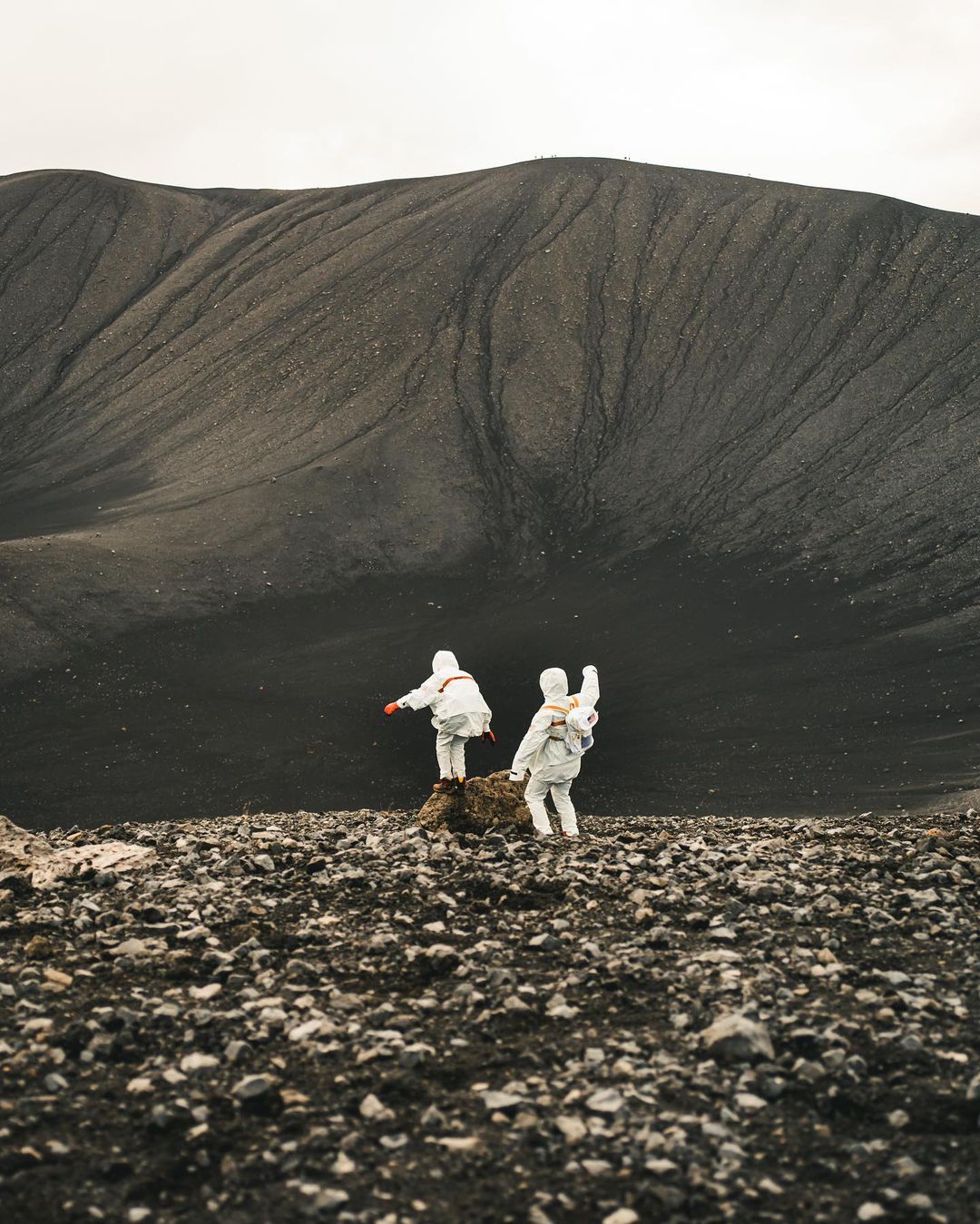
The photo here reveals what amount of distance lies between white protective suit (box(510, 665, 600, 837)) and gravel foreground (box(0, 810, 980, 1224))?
12.6ft

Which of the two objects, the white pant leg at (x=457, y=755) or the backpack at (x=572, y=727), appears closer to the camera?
the backpack at (x=572, y=727)

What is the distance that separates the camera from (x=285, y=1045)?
934cm

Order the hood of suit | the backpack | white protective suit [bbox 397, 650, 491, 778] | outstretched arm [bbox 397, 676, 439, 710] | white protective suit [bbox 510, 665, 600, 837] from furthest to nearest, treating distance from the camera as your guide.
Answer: outstretched arm [bbox 397, 676, 439, 710] < white protective suit [bbox 397, 650, 491, 778] < the hood of suit < white protective suit [bbox 510, 665, 600, 837] < the backpack

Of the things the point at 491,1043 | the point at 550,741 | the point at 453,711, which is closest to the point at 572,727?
the point at 550,741

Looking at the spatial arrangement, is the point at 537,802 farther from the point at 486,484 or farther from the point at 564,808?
the point at 486,484

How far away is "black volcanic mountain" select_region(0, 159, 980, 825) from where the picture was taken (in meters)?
32.9

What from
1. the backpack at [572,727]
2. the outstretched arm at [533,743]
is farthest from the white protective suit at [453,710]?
the backpack at [572,727]

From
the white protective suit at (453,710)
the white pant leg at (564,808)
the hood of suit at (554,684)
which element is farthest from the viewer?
the white protective suit at (453,710)

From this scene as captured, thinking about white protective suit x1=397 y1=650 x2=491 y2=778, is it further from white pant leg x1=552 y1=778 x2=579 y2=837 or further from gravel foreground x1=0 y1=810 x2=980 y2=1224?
gravel foreground x1=0 y1=810 x2=980 y2=1224

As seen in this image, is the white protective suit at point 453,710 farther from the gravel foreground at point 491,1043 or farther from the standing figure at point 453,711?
the gravel foreground at point 491,1043

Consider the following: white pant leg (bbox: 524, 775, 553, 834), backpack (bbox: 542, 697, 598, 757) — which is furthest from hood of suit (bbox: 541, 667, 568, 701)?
white pant leg (bbox: 524, 775, 553, 834)

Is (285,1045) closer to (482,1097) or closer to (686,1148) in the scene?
(482,1097)

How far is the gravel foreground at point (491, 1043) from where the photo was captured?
25.0ft

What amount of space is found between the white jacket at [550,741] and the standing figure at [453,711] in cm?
105
